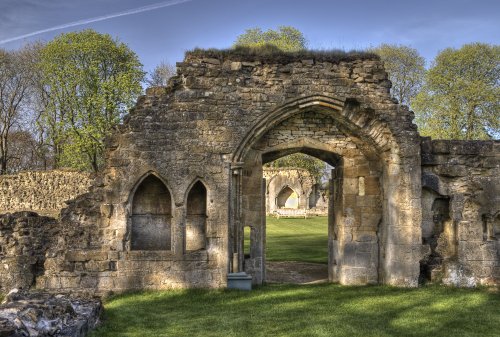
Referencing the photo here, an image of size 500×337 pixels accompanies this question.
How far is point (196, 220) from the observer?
9648 millimetres

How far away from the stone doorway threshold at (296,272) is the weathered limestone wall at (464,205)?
2.42 meters

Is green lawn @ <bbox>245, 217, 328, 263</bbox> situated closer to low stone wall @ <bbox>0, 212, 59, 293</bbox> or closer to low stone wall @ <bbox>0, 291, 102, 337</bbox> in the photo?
low stone wall @ <bbox>0, 212, 59, 293</bbox>

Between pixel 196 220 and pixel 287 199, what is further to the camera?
pixel 287 199

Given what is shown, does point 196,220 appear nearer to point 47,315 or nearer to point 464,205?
point 47,315

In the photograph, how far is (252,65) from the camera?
29.9 ft

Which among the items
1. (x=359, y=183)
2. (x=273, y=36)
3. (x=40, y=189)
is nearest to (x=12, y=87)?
(x=40, y=189)

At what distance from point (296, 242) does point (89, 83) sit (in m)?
14.4

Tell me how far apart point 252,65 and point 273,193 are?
23440mm

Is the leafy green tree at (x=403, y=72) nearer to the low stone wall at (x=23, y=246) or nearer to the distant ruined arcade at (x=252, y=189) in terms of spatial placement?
the distant ruined arcade at (x=252, y=189)

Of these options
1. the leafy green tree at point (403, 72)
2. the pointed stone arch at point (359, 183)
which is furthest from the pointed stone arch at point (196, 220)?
the leafy green tree at point (403, 72)

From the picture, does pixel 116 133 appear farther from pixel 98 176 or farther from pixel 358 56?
pixel 358 56

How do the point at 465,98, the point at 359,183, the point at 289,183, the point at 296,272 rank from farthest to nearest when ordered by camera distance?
the point at 289,183, the point at 465,98, the point at 296,272, the point at 359,183

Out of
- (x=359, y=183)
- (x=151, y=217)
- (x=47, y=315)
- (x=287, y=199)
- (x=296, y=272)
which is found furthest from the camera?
(x=287, y=199)

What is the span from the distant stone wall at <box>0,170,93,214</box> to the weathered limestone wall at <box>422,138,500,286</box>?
64.6ft
